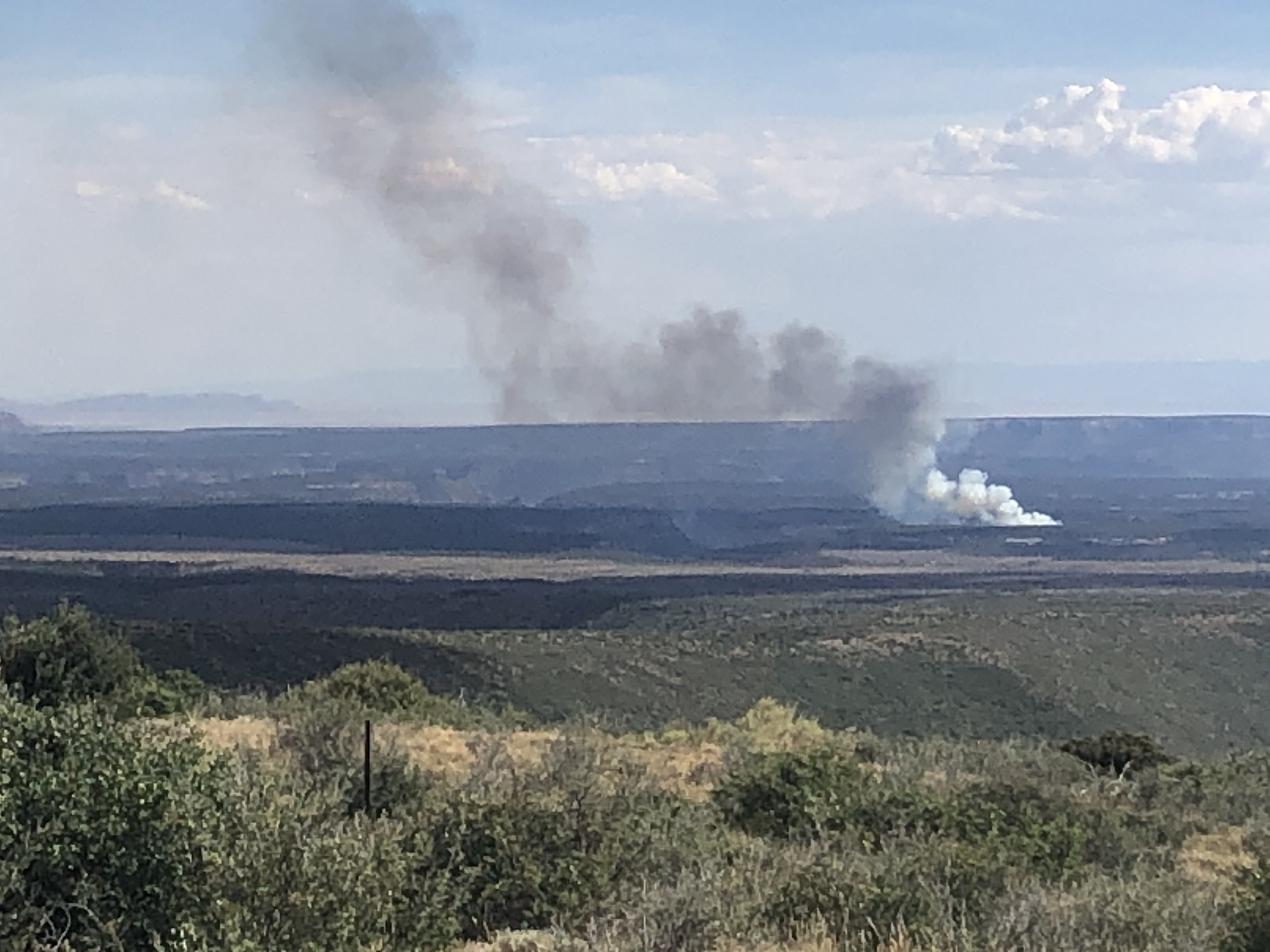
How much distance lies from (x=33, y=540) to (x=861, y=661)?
98.6 meters

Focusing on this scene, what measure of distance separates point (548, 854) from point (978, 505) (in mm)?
156533

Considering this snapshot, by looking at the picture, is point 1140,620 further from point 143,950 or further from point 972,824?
point 143,950

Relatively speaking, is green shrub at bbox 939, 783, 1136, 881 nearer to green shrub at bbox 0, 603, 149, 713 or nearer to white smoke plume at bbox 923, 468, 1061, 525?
green shrub at bbox 0, 603, 149, 713

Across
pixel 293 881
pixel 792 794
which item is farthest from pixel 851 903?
pixel 792 794

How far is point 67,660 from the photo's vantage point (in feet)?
101

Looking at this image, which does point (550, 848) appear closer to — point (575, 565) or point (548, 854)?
point (548, 854)

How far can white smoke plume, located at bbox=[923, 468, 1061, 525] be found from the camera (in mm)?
163625

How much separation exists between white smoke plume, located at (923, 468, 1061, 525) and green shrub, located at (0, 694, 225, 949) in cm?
15160

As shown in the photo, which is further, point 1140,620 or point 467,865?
point 1140,620

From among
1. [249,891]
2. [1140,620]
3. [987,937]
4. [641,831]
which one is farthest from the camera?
[1140,620]

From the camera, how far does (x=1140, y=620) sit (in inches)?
2849

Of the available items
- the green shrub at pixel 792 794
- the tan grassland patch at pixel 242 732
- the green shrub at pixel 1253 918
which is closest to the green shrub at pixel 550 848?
the green shrub at pixel 1253 918

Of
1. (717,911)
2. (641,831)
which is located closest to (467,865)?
(641,831)

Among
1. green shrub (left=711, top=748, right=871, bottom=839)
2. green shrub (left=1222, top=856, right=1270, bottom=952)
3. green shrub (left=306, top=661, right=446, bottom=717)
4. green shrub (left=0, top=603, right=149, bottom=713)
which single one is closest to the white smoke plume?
green shrub (left=306, top=661, right=446, bottom=717)
